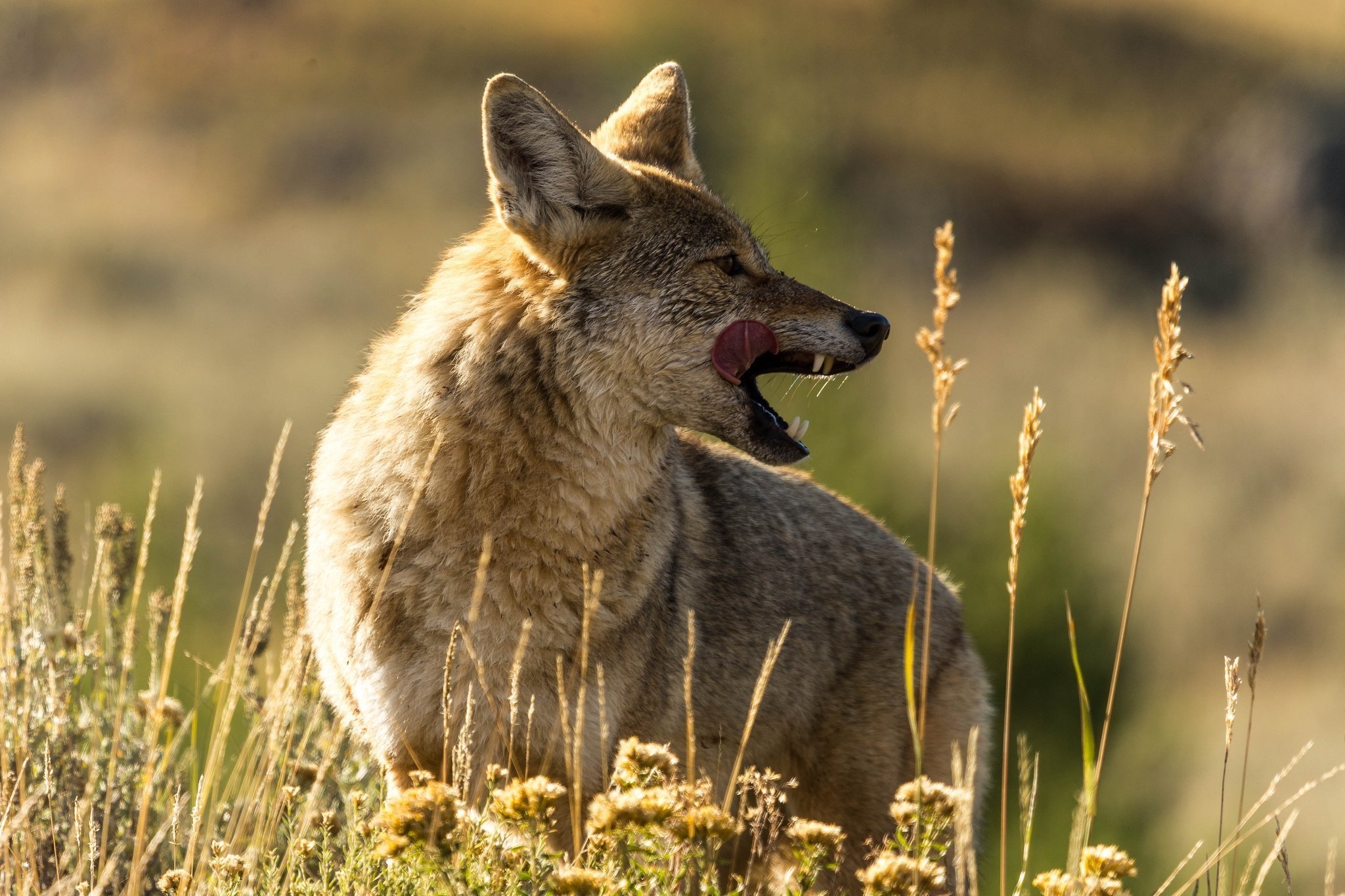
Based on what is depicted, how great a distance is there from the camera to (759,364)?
4.14 meters

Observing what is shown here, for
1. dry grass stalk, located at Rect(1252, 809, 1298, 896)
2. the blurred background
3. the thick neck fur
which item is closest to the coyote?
the thick neck fur

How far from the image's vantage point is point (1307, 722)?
2845 centimetres

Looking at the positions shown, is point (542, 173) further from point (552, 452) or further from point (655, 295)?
point (552, 452)

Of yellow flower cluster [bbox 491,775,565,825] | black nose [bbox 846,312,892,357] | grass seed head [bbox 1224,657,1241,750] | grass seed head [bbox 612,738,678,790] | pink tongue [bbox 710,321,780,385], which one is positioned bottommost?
yellow flower cluster [bbox 491,775,565,825]

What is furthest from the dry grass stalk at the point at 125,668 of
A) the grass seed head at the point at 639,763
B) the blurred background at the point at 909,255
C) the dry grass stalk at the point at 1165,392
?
the blurred background at the point at 909,255

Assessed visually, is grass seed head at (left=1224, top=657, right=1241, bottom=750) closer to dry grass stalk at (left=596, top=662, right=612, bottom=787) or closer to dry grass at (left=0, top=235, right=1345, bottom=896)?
dry grass at (left=0, top=235, right=1345, bottom=896)

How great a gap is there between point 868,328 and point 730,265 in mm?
490

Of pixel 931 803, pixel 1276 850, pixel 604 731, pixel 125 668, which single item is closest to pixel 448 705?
pixel 604 731

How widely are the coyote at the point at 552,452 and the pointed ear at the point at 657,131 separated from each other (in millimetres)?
513

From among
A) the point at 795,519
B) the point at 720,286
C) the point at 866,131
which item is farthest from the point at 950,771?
the point at 866,131

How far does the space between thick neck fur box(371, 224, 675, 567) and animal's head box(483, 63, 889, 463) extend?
0.10 ft

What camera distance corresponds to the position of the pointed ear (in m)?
4.87

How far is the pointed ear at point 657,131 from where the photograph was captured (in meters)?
4.87

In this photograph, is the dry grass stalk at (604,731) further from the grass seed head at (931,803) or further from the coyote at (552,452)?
the grass seed head at (931,803)
